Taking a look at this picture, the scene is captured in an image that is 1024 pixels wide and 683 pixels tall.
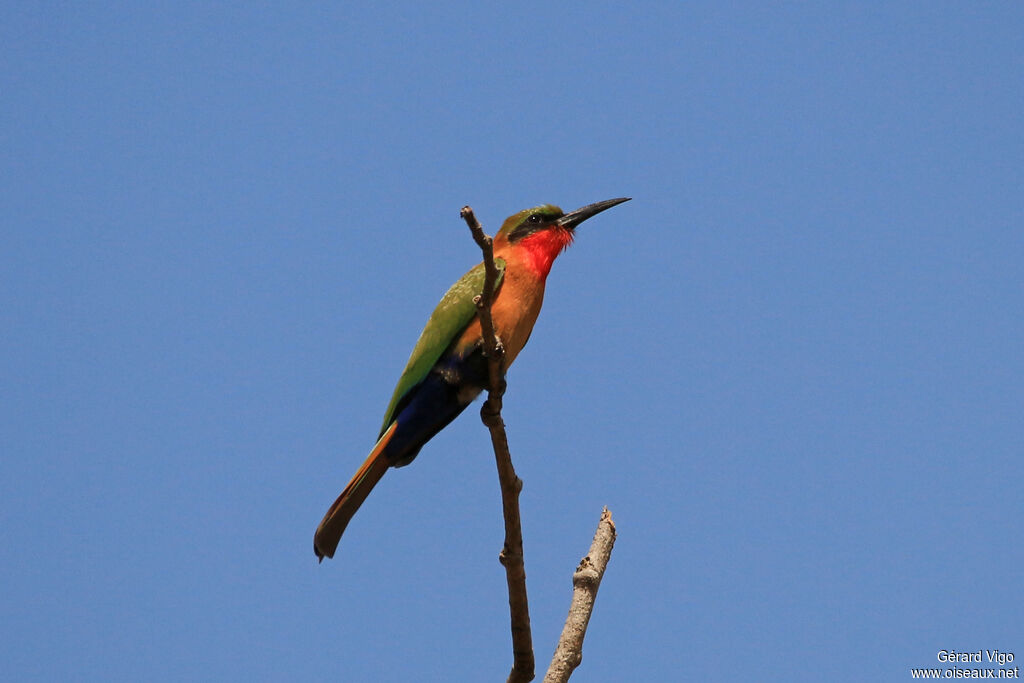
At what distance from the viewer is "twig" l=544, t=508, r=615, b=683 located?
3268 mm

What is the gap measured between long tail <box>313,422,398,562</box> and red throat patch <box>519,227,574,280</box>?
126 centimetres

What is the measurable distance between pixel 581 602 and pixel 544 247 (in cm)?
206

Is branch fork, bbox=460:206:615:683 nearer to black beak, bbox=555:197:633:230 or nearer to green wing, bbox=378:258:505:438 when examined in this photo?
green wing, bbox=378:258:505:438

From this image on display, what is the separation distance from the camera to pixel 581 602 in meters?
3.38

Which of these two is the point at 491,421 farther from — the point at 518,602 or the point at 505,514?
the point at 518,602

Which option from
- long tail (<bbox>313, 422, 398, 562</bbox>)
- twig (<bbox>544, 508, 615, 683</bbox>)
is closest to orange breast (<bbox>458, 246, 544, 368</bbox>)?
long tail (<bbox>313, 422, 398, 562</bbox>)

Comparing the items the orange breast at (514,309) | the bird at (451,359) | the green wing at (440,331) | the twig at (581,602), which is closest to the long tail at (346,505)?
the bird at (451,359)

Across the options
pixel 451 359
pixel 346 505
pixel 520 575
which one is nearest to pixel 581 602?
pixel 520 575

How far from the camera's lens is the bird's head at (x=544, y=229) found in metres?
4.78

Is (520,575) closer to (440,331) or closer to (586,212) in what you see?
(440,331)

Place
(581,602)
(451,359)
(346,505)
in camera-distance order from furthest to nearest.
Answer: (451,359)
(346,505)
(581,602)

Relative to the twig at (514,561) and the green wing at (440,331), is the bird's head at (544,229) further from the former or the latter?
the twig at (514,561)

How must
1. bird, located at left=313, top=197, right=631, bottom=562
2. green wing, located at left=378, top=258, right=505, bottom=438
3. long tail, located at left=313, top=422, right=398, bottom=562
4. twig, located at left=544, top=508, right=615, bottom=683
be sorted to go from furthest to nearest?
green wing, located at left=378, top=258, right=505, bottom=438
bird, located at left=313, top=197, right=631, bottom=562
long tail, located at left=313, top=422, right=398, bottom=562
twig, located at left=544, top=508, right=615, bottom=683

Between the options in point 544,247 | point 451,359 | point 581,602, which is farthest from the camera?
point 544,247
